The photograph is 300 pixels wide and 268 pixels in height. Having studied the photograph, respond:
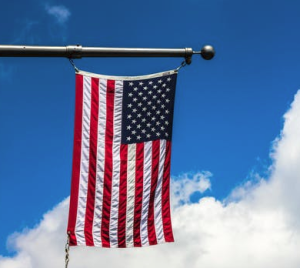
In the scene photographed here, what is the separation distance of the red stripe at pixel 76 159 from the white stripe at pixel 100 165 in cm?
46

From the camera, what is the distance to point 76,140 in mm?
10984

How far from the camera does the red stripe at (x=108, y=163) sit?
432 inches

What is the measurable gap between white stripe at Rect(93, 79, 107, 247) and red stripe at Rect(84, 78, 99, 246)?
8cm

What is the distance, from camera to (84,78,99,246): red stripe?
1082 cm

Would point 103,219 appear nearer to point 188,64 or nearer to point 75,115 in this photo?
point 75,115

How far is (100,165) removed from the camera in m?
11.2

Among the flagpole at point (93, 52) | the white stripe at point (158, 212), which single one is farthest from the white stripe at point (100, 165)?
the flagpole at point (93, 52)

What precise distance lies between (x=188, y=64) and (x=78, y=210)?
4.07m

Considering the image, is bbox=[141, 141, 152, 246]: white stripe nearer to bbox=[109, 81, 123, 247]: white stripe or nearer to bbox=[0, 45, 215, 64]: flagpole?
bbox=[109, 81, 123, 247]: white stripe

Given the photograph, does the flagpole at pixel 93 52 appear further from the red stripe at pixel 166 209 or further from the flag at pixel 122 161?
the red stripe at pixel 166 209

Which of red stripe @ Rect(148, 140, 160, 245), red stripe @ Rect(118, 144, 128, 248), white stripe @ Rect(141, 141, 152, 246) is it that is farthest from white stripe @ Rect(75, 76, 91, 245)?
red stripe @ Rect(148, 140, 160, 245)

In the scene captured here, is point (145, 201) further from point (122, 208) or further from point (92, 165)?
point (92, 165)

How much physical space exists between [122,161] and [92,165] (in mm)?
741

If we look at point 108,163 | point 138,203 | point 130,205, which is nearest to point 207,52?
point 108,163
